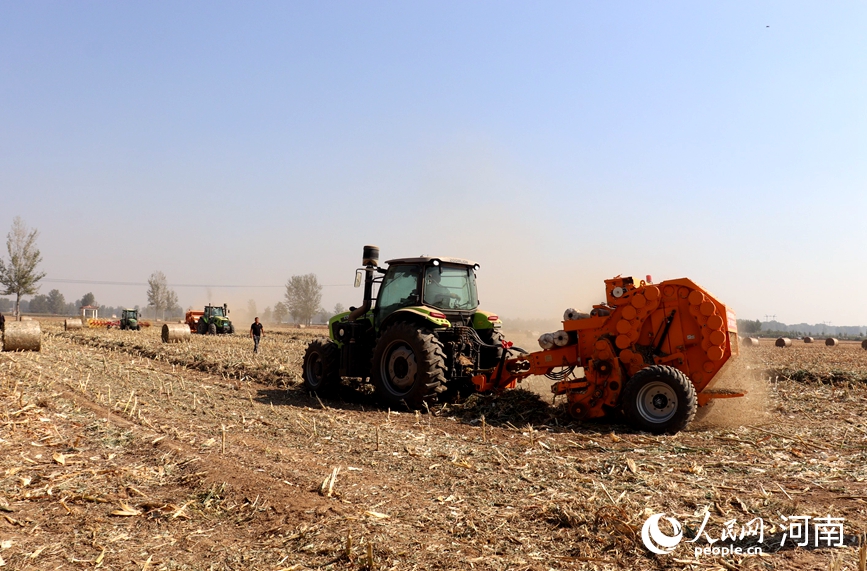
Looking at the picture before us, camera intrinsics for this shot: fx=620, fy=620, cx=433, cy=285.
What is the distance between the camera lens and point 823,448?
7180 millimetres

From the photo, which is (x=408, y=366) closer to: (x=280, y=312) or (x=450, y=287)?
(x=450, y=287)

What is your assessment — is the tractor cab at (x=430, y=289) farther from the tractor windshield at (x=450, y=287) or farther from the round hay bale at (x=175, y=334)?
the round hay bale at (x=175, y=334)

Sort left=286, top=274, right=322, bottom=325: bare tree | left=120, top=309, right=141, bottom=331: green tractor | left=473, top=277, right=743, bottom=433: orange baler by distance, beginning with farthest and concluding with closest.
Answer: left=286, top=274, right=322, bottom=325: bare tree → left=120, top=309, right=141, bottom=331: green tractor → left=473, top=277, right=743, bottom=433: orange baler

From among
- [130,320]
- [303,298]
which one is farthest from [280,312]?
[130,320]

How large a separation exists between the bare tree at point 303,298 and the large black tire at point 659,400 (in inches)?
3175

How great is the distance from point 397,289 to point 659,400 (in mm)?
4858

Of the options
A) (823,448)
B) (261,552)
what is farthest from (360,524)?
(823,448)

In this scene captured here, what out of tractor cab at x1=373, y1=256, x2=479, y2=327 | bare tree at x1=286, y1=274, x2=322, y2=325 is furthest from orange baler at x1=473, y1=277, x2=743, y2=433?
bare tree at x1=286, y1=274, x2=322, y2=325

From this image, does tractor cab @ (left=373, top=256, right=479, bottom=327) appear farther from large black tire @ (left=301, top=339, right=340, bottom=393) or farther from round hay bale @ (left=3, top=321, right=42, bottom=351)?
round hay bale @ (left=3, top=321, right=42, bottom=351)

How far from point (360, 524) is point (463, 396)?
249 inches

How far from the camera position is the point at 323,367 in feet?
38.9

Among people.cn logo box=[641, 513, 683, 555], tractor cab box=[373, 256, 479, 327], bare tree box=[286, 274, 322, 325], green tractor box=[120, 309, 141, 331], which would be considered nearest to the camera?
people.cn logo box=[641, 513, 683, 555]

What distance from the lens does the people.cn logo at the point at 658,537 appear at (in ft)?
13.6

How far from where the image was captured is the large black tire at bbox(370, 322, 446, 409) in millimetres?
9797
